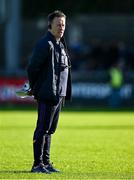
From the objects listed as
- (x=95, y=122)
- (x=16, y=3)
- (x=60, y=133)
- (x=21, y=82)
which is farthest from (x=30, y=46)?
(x=60, y=133)

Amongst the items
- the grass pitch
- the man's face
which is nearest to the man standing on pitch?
the man's face

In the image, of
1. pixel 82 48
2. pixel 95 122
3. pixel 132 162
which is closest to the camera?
pixel 132 162

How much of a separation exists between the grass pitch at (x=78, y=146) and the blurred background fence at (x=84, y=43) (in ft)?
15.1

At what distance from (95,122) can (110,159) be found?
10284 mm

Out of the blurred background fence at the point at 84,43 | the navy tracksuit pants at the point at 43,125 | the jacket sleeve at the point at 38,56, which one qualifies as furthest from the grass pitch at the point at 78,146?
the blurred background fence at the point at 84,43

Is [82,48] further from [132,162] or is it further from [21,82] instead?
[132,162]

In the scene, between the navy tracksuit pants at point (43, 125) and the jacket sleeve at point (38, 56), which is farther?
the navy tracksuit pants at point (43, 125)

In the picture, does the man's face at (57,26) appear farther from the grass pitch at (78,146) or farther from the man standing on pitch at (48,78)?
the grass pitch at (78,146)

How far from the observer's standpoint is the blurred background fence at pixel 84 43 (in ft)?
108

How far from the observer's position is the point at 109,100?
32.7 metres

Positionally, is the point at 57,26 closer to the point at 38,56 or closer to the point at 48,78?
the point at 38,56

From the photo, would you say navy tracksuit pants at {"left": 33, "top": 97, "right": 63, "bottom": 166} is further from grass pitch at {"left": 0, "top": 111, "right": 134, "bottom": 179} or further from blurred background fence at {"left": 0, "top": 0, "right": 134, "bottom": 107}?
blurred background fence at {"left": 0, "top": 0, "right": 134, "bottom": 107}

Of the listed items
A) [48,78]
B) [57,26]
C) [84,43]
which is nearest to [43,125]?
[48,78]

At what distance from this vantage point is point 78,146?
17.6 m
